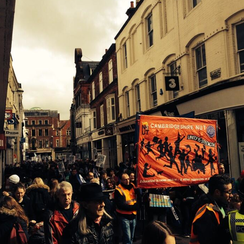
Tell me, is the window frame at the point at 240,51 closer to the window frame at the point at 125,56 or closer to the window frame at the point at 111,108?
the window frame at the point at 125,56

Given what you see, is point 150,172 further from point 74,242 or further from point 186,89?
point 186,89

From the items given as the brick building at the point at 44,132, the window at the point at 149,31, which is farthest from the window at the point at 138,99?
the brick building at the point at 44,132

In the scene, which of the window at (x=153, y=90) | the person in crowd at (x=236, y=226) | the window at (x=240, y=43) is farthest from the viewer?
the window at (x=153, y=90)

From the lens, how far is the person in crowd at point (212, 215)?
9.66ft

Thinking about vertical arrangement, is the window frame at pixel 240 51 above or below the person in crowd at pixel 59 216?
above

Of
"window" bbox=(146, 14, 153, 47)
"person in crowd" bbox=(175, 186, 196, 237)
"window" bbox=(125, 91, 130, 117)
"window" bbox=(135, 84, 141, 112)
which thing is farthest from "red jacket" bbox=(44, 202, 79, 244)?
"window" bbox=(125, 91, 130, 117)

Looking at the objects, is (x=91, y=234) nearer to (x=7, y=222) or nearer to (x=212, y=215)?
(x=212, y=215)

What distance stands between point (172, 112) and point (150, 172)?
939cm

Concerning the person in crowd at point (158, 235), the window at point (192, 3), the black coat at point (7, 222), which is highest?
the window at point (192, 3)

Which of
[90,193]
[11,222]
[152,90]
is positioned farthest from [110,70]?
[90,193]

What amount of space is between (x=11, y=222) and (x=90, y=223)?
1.37 metres

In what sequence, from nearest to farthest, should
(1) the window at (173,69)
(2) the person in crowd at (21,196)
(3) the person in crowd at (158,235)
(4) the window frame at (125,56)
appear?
(3) the person in crowd at (158,235) < (2) the person in crowd at (21,196) < (1) the window at (173,69) < (4) the window frame at (125,56)

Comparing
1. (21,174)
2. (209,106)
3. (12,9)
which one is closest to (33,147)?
(21,174)

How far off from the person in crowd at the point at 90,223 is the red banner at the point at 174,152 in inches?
114
